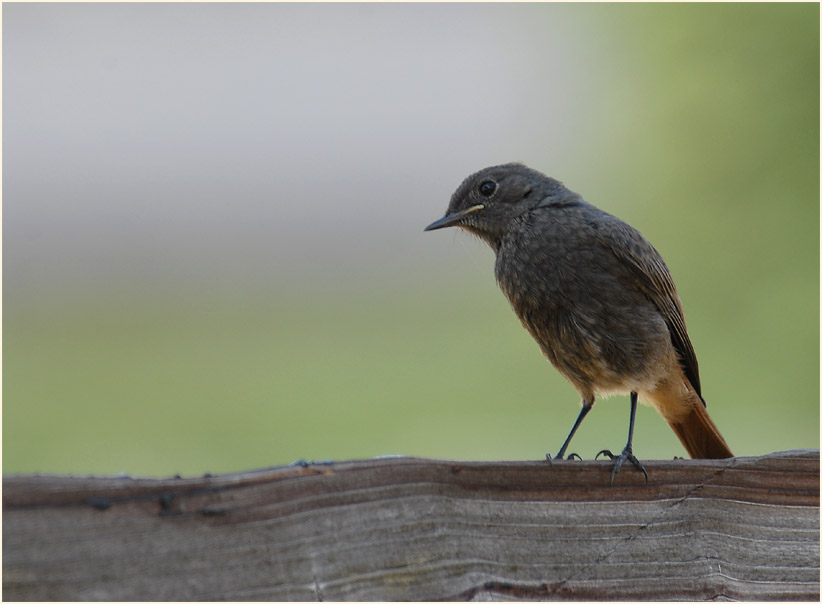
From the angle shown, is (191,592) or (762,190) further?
(762,190)

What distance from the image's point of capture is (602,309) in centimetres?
351

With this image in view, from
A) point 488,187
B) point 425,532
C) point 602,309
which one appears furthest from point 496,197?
point 425,532

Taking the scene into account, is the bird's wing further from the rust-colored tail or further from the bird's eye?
the bird's eye

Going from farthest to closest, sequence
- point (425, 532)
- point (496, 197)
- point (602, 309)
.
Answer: point (496, 197) < point (602, 309) < point (425, 532)

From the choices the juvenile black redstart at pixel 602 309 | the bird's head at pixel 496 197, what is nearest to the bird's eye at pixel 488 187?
the bird's head at pixel 496 197

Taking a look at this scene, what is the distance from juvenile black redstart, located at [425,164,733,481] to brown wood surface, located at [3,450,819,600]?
995 mm

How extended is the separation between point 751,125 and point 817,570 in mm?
5252

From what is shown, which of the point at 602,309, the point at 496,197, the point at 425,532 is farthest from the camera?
the point at 496,197

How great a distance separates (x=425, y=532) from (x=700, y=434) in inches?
69.8

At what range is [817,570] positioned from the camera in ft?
8.34

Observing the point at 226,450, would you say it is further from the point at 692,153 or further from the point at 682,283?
the point at 692,153

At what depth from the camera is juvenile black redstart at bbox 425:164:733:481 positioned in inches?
138

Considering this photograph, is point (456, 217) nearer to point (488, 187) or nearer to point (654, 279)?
point (488, 187)

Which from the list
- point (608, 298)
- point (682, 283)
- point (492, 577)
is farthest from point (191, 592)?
point (682, 283)
